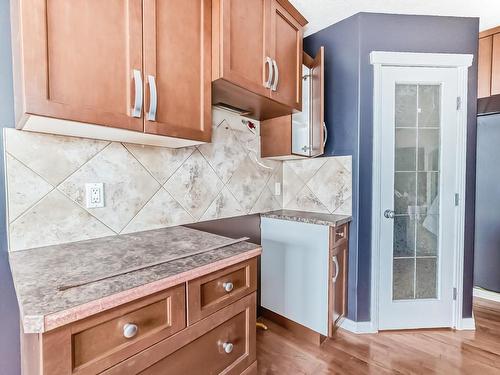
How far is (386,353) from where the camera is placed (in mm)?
1760

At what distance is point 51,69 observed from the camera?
851 millimetres

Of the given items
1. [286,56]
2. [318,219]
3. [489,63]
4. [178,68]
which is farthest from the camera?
[489,63]

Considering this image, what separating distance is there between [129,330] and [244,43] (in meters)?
1.38

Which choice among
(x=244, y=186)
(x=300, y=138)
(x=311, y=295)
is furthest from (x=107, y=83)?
(x=311, y=295)

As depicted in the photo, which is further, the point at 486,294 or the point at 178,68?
the point at 486,294

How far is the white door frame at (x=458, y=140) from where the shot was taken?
77.4 inches

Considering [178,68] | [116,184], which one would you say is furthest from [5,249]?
[178,68]

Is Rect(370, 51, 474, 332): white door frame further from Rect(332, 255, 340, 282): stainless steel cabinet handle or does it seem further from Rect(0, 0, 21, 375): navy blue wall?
Rect(0, 0, 21, 375): navy blue wall

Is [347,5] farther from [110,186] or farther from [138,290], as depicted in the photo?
[138,290]

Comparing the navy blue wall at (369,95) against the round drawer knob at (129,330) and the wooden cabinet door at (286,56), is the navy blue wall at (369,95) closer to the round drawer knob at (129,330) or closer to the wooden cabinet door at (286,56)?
the wooden cabinet door at (286,56)

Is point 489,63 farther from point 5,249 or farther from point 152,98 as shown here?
point 5,249

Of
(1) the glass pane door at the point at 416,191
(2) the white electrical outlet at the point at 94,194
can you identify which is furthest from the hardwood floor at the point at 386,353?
(2) the white electrical outlet at the point at 94,194

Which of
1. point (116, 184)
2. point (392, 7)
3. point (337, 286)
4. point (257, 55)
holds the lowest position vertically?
point (337, 286)

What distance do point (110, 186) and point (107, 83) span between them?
53cm
